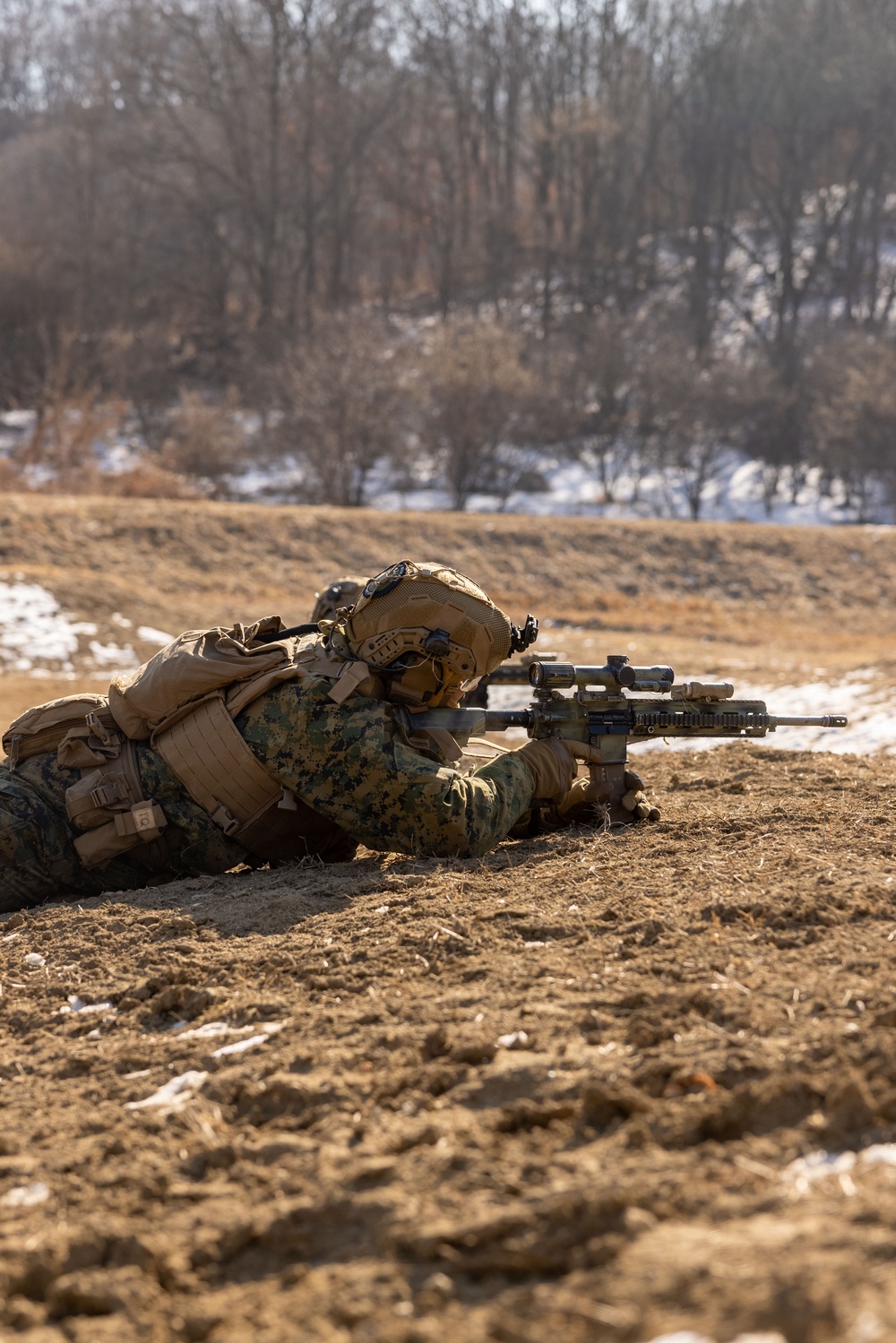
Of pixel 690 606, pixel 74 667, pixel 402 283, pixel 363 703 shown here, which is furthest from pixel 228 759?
pixel 402 283

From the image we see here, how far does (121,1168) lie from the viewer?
2.37 meters

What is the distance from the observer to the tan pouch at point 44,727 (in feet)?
14.4

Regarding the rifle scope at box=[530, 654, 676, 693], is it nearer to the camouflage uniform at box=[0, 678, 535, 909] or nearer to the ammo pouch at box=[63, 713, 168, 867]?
the camouflage uniform at box=[0, 678, 535, 909]

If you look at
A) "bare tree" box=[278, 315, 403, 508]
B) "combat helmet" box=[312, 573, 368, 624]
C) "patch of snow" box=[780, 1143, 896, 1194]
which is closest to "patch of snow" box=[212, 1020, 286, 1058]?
"patch of snow" box=[780, 1143, 896, 1194]

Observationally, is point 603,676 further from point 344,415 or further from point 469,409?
point 469,409

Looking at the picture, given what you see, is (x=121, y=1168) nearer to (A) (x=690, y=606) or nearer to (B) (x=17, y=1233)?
(B) (x=17, y=1233)

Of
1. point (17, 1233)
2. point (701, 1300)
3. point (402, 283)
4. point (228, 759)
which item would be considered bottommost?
point (17, 1233)

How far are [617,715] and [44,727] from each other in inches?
82.9

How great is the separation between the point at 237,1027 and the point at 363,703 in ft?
4.57

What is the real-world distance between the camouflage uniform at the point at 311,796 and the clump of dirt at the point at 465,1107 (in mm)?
204

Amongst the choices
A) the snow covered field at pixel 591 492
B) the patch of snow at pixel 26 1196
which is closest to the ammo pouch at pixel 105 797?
the patch of snow at pixel 26 1196

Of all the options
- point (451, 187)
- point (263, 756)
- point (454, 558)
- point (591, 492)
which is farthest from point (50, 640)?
point (451, 187)

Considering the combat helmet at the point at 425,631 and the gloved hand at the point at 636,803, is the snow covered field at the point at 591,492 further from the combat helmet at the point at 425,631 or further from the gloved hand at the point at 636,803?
the combat helmet at the point at 425,631

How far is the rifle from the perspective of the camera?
14.9 feet
